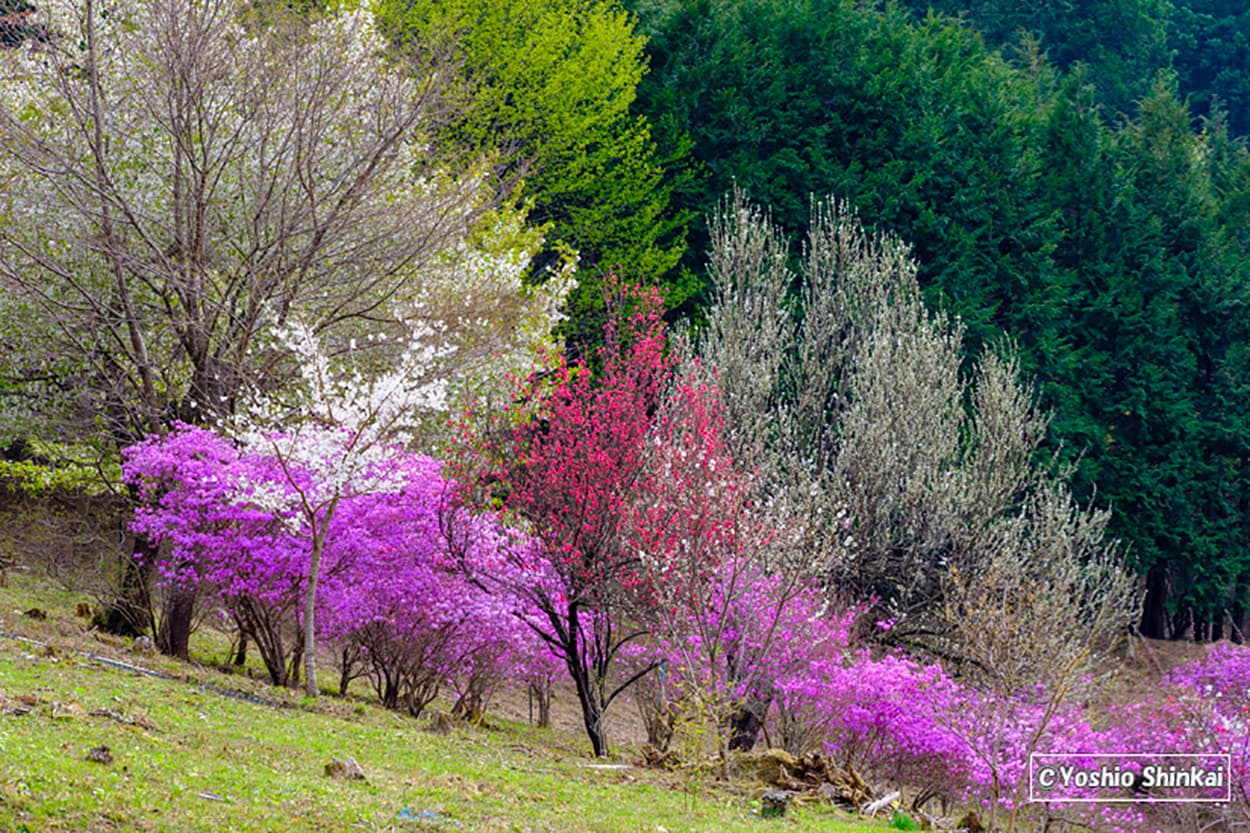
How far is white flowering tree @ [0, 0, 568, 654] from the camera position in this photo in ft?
44.1

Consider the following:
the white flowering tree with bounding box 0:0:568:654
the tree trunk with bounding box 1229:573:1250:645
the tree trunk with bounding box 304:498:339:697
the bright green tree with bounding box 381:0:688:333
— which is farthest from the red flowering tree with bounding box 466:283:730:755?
the tree trunk with bounding box 1229:573:1250:645

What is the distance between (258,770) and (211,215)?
9.14 meters

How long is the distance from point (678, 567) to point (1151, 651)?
16.7 meters

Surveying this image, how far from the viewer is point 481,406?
1474cm

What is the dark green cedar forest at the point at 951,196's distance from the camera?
84.8 feet

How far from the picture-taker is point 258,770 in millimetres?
7578

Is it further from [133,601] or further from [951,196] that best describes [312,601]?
[951,196]

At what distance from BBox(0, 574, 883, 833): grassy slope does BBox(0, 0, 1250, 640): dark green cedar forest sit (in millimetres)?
14788

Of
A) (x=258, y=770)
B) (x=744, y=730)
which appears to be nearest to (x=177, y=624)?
(x=258, y=770)

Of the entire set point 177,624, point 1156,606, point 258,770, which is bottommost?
point 258,770

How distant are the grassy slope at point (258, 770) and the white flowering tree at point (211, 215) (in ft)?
9.45

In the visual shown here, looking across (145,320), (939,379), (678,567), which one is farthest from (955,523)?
(145,320)

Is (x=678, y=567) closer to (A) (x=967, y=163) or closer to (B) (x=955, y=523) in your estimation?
(B) (x=955, y=523)

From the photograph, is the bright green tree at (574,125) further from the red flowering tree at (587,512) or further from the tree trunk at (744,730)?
the red flowering tree at (587,512)
